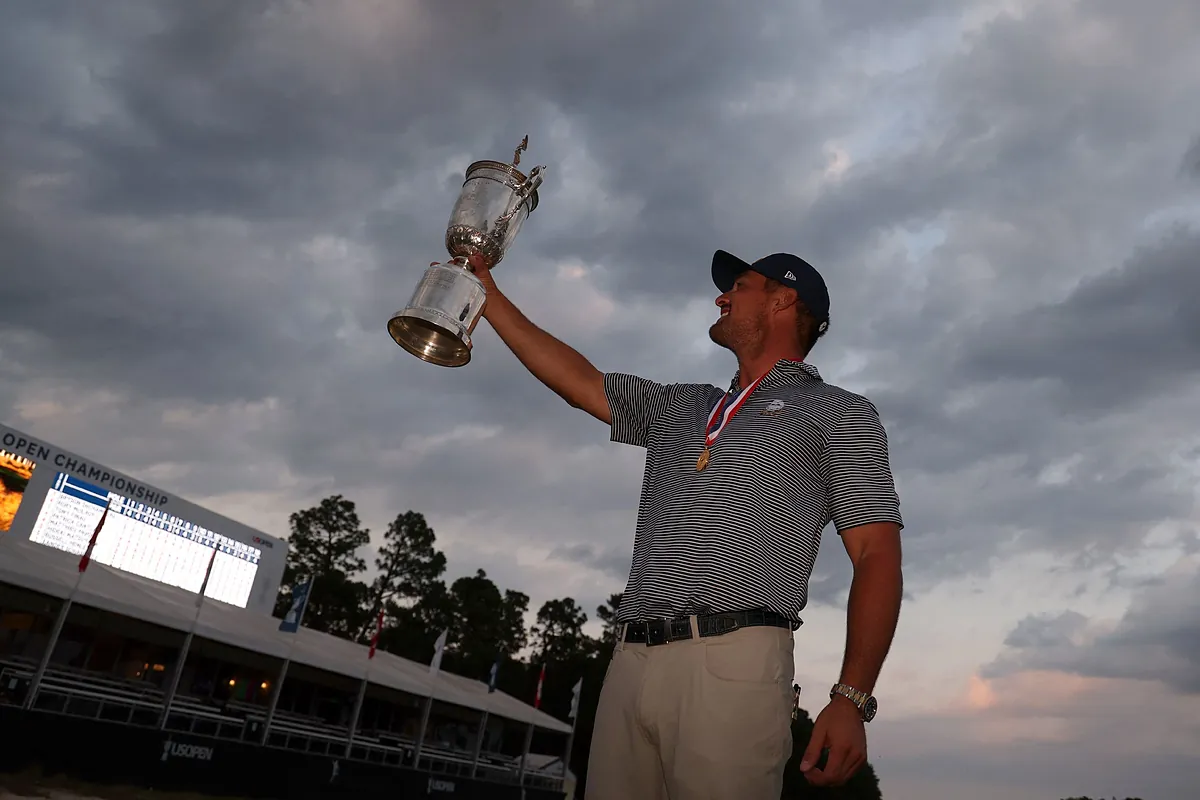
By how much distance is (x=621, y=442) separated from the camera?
3189mm

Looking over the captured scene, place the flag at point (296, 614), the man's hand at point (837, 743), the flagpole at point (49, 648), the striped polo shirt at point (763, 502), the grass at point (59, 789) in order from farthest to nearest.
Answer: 1. the flag at point (296, 614)
2. the flagpole at point (49, 648)
3. the grass at point (59, 789)
4. the striped polo shirt at point (763, 502)
5. the man's hand at point (837, 743)

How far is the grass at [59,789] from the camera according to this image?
10828 mm

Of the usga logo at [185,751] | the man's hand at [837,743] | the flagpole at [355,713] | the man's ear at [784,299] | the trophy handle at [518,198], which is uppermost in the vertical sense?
the trophy handle at [518,198]

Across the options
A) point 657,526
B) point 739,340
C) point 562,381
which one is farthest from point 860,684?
point 562,381

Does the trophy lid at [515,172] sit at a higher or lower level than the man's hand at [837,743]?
higher

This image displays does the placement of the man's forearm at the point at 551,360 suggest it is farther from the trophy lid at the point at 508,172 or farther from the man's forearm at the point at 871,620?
the man's forearm at the point at 871,620

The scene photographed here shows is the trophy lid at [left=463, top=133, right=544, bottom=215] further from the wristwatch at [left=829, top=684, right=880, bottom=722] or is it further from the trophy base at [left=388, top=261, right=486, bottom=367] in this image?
the wristwatch at [left=829, top=684, right=880, bottom=722]

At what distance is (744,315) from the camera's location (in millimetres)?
2979

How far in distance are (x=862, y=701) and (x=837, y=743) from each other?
0.14m

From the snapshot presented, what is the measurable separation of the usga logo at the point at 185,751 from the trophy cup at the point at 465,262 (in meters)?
14.0

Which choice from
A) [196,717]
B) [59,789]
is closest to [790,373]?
[59,789]

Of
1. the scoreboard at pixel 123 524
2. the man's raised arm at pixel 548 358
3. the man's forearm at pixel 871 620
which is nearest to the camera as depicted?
the man's forearm at pixel 871 620

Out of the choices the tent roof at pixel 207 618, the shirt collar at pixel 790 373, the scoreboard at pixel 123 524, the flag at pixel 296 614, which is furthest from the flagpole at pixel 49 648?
the shirt collar at pixel 790 373

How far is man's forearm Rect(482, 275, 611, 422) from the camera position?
3191mm
